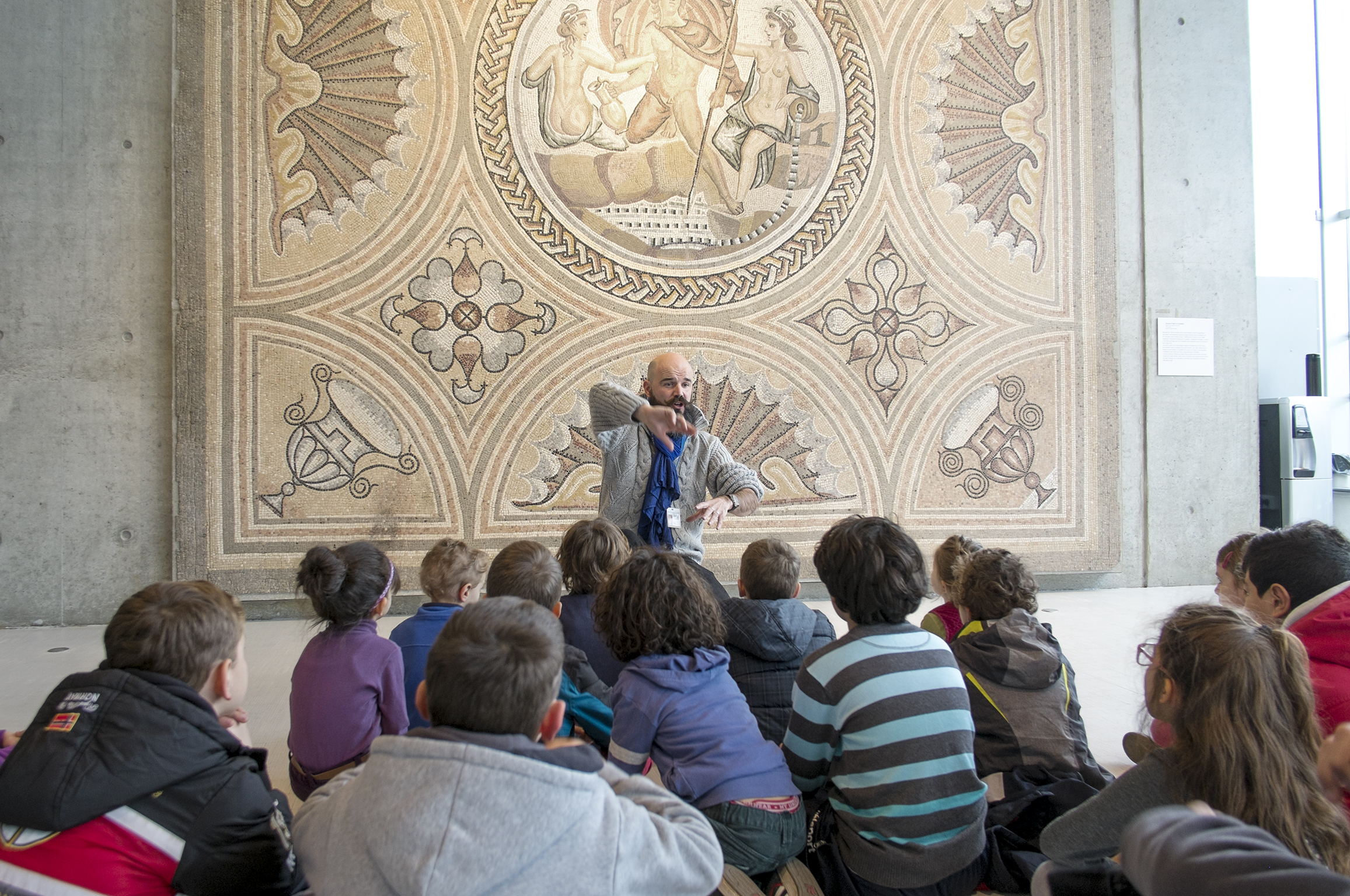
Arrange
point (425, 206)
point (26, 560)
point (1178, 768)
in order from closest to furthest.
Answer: point (1178, 768)
point (26, 560)
point (425, 206)

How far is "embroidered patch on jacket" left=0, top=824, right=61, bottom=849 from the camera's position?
995 mm

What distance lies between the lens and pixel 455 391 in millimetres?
4625

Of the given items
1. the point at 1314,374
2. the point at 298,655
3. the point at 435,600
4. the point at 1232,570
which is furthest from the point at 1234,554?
the point at 1314,374

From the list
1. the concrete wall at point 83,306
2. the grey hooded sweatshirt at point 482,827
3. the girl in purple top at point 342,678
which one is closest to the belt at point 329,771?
the girl in purple top at point 342,678

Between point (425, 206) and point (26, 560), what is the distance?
2.96 m

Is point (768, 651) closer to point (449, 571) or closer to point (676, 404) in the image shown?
point (449, 571)

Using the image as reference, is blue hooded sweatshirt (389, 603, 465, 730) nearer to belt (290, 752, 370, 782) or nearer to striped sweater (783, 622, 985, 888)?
Result: belt (290, 752, 370, 782)

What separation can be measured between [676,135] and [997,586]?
148 inches

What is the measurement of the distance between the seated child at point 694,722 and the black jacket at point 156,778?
62 cm

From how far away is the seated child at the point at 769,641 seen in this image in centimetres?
189

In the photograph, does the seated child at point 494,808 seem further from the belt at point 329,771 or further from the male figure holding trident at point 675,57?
the male figure holding trident at point 675,57

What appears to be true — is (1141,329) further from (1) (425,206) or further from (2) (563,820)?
(2) (563,820)

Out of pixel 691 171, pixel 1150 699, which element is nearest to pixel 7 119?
pixel 691 171

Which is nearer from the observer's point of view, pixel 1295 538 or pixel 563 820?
pixel 563 820
